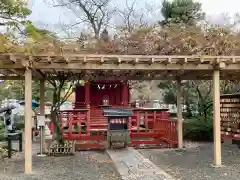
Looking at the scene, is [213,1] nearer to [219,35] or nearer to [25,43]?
[219,35]

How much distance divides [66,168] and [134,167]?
1.58m

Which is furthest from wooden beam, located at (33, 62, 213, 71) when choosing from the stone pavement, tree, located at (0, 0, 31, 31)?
the stone pavement

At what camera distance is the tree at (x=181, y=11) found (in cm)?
1847

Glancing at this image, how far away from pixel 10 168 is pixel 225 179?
15.6 feet

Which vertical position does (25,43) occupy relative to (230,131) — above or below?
above

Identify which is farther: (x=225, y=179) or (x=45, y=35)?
(x=45, y=35)

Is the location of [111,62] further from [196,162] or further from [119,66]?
[196,162]

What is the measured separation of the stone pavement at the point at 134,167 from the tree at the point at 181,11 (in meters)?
Answer: 10.8

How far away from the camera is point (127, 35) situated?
34.9ft

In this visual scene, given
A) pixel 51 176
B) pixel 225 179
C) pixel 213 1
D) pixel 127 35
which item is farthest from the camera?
pixel 213 1

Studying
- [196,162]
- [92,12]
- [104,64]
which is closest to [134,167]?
[196,162]

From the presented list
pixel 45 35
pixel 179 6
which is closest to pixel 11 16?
pixel 45 35

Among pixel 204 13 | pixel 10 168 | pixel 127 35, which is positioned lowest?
pixel 10 168

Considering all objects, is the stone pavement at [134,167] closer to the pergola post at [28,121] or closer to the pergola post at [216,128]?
the pergola post at [216,128]
